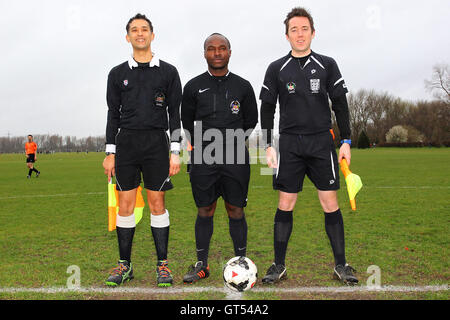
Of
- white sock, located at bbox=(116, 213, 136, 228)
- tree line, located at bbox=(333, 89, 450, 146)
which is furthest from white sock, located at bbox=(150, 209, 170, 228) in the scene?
tree line, located at bbox=(333, 89, 450, 146)

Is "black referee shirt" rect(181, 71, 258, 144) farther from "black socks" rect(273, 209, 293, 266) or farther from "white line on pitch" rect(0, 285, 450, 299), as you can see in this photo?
"white line on pitch" rect(0, 285, 450, 299)

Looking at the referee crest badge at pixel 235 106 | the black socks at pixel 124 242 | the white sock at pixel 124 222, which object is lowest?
the black socks at pixel 124 242

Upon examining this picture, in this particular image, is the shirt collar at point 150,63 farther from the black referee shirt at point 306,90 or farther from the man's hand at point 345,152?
the man's hand at point 345,152

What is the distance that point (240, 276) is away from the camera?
11.3ft

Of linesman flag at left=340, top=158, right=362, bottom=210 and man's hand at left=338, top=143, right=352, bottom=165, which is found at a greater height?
man's hand at left=338, top=143, right=352, bottom=165

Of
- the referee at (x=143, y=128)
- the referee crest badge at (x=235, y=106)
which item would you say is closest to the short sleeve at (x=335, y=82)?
the referee crest badge at (x=235, y=106)

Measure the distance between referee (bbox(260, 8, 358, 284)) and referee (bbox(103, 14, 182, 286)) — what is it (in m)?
0.94

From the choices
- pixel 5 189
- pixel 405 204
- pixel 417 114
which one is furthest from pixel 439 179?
pixel 417 114

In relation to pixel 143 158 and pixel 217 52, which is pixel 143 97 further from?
pixel 217 52

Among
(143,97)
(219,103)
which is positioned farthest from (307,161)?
(143,97)

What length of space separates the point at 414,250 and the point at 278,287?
7.39 feet

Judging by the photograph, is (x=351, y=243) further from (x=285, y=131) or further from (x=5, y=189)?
(x=5, y=189)

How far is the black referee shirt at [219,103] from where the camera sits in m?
3.77

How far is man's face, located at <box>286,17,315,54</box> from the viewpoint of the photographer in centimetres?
369
